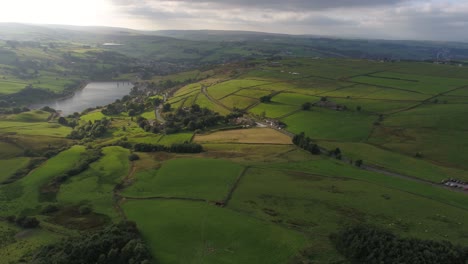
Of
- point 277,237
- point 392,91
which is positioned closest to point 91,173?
point 277,237

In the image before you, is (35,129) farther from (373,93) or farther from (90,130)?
(373,93)

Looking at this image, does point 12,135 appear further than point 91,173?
Yes

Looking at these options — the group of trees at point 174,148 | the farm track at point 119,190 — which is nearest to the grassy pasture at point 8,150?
the group of trees at point 174,148

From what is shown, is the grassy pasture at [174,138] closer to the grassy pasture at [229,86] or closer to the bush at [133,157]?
the bush at [133,157]

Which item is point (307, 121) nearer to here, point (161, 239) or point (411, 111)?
point (411, 111)

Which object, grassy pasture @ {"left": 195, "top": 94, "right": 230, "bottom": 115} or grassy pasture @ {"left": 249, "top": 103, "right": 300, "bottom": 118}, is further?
grassy pasture @ {"left": 195, "top": 94, "right": 230, "bottom": 115}

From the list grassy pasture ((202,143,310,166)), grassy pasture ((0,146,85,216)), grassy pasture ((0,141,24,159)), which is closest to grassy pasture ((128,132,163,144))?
grassy pasture ((202,143,310,166))

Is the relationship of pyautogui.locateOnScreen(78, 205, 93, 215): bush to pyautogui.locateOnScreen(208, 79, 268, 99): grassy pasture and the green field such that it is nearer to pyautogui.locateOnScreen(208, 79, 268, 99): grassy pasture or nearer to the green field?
the green field
